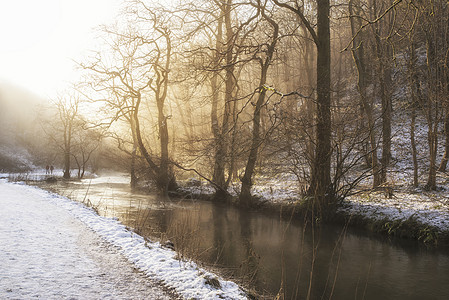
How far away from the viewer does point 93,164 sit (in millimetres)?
46125

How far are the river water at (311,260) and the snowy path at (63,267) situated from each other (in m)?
1.24

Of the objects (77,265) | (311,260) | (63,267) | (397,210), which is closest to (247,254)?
(311,260)

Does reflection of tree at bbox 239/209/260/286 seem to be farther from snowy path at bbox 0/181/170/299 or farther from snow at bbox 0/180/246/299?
snowy path at bbox 0/181/170/299

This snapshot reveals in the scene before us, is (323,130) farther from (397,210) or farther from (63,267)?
(63,267)

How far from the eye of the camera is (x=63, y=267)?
4.74m

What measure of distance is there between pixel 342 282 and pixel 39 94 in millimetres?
72728

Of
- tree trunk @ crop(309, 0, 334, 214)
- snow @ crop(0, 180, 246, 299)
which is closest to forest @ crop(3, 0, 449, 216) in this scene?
tree trunk @ crop(309, 0, 334, 214)

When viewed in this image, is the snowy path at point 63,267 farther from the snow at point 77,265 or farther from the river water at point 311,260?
the river water at point 311,260

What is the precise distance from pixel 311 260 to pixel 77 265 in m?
4.71

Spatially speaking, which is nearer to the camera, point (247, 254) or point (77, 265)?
point (77, 265)

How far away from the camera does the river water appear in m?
5.45

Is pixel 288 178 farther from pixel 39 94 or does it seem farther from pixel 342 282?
pixel 39 94

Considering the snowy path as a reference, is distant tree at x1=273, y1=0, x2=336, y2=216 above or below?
above

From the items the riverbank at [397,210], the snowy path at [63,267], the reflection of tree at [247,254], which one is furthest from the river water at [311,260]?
the snowy path at [63,267]
